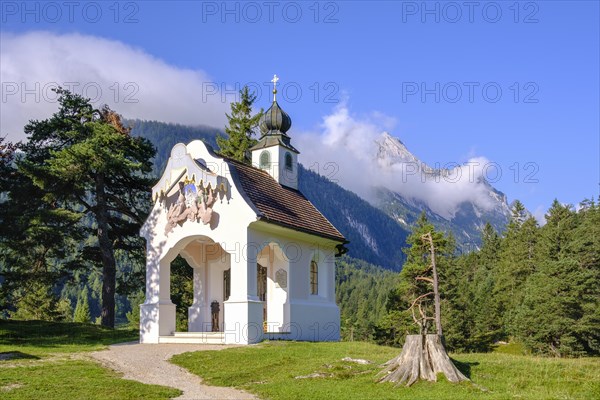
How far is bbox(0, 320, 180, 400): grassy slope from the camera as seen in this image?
40.8 feet

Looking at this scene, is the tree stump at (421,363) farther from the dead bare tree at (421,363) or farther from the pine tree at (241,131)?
the pine tree at (241,131)

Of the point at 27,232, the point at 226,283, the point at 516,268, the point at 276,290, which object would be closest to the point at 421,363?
the point at 276,290

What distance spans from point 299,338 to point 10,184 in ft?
46.8

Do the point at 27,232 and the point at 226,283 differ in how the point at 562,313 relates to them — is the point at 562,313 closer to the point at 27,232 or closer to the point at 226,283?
the point at 226,283

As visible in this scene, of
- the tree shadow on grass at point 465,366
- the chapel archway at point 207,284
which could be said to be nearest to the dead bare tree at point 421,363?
the tree shadow on grass at point 465,366

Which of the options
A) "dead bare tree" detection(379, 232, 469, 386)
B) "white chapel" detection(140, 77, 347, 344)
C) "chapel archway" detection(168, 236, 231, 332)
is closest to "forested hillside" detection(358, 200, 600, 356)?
"white chapel" detection(140, 77, 347, 344)

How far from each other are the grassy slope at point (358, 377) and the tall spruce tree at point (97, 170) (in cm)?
1224

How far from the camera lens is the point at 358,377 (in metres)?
13.7

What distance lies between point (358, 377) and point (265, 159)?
16.4 m

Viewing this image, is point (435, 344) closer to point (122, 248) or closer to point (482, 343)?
point (122, 248)

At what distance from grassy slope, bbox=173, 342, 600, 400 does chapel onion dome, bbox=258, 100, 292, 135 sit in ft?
43.4

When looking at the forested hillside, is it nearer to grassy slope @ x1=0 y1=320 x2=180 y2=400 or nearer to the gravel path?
the gravel path

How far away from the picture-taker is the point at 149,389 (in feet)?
42.2

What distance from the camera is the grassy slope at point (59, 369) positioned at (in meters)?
12.4
